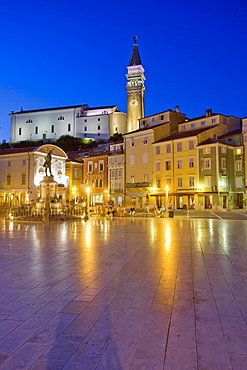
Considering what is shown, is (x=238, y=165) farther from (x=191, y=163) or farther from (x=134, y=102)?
(x=134, y=102)

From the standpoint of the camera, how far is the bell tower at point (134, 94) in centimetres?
9187

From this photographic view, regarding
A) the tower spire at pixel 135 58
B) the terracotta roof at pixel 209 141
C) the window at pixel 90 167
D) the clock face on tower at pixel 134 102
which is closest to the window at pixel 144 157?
the terracotta roof at pixel 209 141

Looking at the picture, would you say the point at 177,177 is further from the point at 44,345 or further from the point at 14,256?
the point at 44,345

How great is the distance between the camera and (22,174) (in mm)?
57531

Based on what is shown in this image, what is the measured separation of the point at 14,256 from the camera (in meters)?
9.45

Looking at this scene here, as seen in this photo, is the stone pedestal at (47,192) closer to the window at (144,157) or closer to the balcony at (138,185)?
the balcony at (138,185)

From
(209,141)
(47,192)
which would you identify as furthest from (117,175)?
(47,192)

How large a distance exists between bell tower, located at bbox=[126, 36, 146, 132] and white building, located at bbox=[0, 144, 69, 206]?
36257 mm

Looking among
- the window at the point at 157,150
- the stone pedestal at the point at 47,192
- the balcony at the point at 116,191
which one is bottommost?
the stone pedestal at the point at 47,192

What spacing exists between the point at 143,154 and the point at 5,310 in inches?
2084

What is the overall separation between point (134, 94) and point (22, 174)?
1974 inches

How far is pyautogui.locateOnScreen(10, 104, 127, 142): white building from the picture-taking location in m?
95.6

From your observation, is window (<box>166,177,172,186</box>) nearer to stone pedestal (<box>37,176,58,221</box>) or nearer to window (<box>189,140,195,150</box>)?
window (<box>189,140,195,150</box>)

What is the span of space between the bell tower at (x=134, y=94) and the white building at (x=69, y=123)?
435 cm
